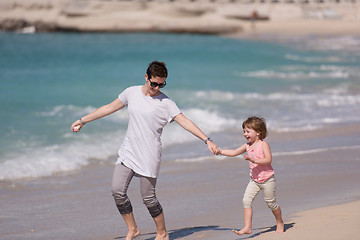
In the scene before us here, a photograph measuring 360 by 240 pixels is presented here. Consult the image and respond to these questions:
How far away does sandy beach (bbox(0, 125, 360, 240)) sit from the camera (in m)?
5.46

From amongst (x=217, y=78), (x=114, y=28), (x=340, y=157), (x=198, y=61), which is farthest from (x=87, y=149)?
(x=114, y=28)

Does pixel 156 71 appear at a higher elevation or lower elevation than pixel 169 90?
lower

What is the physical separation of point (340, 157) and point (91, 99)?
10.4m

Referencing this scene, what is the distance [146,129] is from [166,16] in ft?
170

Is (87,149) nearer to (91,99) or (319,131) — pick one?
(319,131)

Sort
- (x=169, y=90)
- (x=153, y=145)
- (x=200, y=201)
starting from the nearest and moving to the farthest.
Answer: (x=153, y=145) < (x=200, y=201) < (x=169, y=90)

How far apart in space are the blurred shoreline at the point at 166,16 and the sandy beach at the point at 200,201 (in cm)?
4281

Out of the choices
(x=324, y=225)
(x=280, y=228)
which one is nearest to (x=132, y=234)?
(x=280, y=228)

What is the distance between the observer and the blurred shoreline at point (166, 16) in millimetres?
52094

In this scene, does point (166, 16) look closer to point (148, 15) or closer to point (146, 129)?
point (148, 15)

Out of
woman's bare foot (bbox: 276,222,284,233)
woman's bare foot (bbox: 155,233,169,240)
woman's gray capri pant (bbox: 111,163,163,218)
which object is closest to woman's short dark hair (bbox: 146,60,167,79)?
woman's gray capri pant (bbox: 111,163,163,218)

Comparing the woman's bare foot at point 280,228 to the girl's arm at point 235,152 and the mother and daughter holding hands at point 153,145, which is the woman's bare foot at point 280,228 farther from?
the girl's arm at point 235,152

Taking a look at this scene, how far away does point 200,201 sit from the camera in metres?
6.70

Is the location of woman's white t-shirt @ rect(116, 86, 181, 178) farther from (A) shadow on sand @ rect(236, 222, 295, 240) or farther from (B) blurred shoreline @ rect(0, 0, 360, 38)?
(B) blurred shoreline @ rect(0, 0, 360, 38)
